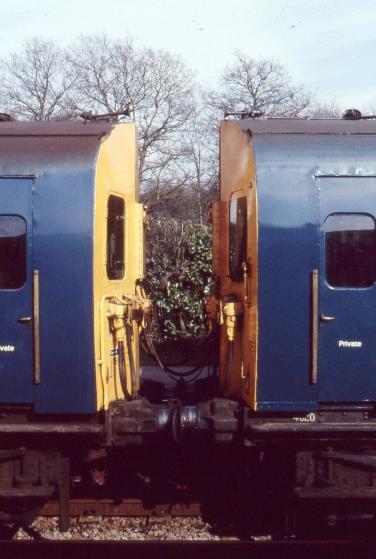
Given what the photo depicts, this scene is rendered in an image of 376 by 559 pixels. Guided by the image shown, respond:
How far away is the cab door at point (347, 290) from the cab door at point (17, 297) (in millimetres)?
2580

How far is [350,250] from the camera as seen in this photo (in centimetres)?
613

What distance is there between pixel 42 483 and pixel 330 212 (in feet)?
11.7

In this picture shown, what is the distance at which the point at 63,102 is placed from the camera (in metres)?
34.6

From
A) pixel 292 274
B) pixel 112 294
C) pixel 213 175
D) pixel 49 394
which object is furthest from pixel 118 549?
pixel 213 175

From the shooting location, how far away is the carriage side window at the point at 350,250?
611 centimetres

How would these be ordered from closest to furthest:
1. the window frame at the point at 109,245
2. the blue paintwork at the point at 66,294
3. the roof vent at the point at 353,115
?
the blue paintwork at the point at 66,294 → the window frame at the point at 109,245 → the roof vent at the point at 353,115

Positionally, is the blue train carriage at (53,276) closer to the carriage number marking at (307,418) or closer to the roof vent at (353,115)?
the carriage number marking at (307,418)

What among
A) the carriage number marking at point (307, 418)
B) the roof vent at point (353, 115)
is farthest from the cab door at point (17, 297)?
the roof vent at point (353, 115)

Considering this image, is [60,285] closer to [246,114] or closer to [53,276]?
[53,276]

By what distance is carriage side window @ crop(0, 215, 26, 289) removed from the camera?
6.07 metres

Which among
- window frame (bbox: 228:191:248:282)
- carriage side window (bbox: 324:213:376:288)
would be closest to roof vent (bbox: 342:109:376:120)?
window frame (bbox: 228:191:248:282)

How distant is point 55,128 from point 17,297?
5.89 feet

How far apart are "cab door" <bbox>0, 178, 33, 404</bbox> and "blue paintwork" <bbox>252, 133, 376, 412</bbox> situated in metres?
2.04

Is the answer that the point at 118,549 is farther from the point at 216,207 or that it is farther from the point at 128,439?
the point at 216,207
